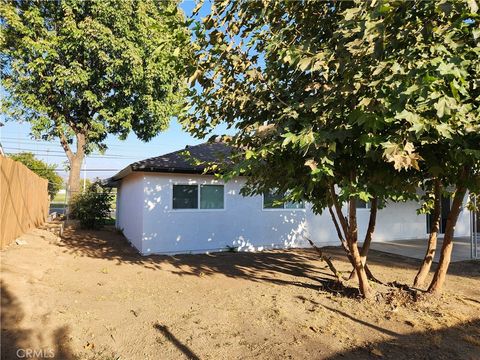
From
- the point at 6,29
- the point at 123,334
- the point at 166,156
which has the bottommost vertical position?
the point at 123,334

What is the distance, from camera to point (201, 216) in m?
11.3

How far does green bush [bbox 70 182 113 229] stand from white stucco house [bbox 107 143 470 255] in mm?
5181

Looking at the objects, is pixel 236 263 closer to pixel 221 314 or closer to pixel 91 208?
pixel 221 314

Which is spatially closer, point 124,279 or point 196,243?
point 124,279

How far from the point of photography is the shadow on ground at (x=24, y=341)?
378 cm

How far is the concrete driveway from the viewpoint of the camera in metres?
10.9

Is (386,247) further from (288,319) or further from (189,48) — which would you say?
(189,48)

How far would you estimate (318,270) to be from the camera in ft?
28.2

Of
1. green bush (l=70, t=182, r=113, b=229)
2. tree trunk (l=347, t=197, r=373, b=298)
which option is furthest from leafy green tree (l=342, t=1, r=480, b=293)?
green bush (l=70, t=182, r=113, b=229)

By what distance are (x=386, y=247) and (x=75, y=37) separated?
15304 millimetres

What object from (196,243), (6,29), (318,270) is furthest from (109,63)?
(318,270)

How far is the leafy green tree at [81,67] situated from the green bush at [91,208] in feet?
10.1

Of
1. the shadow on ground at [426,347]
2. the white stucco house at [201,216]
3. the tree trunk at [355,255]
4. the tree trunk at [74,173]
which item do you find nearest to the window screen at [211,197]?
the white stucco house at [201,216]

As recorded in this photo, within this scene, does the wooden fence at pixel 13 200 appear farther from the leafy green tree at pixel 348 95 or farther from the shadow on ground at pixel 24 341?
the leafy green tree at pixel 348 95
